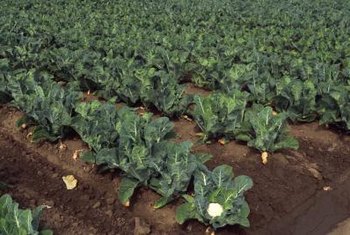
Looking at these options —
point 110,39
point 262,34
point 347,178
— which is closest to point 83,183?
point 347,178

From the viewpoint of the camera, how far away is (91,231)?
3977 mm

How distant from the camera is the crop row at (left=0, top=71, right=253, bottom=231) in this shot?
12.8 feet

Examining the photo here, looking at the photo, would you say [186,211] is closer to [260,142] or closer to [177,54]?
[260,142]

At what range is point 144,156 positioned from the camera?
4.28 metres

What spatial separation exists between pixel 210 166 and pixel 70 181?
1.48 m

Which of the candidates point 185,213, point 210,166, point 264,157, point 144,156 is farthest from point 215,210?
point 264,157

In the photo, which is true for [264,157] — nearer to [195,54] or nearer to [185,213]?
[185,213]

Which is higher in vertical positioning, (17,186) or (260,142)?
(260,142)

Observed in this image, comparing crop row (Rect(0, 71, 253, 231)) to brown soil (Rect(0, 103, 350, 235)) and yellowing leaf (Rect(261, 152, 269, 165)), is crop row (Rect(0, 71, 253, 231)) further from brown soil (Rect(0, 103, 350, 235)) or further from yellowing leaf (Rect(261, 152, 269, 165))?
yellowing leaf (Rect(261, 152, 269, 165))

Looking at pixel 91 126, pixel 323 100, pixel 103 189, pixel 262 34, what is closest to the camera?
pixel 103 189

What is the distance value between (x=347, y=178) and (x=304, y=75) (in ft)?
6.87

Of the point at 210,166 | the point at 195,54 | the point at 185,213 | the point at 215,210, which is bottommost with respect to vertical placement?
the point at 195,54

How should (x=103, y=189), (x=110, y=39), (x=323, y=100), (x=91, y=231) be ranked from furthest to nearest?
(x=110, y=39) → (x=323, y=100) → (x=103, y=189) → (x=91, y=231)

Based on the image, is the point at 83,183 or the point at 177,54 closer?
the point at 83,183
